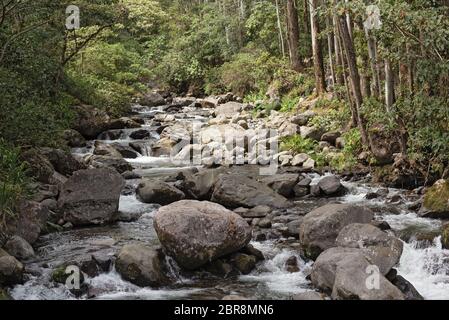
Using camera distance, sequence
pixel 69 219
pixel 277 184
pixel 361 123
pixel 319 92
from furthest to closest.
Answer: pixel 319 92 → pixel 361 123 → pixel 277 184 → pixel 69 219

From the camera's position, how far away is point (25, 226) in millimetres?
10586

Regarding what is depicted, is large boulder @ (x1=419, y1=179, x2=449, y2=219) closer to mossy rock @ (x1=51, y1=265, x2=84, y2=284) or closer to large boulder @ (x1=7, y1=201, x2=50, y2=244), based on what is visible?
mossy rock @ (x1=51, y1=265, x2=84, y2=284)

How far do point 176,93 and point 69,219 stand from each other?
977 inches

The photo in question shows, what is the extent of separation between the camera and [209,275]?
917 cm

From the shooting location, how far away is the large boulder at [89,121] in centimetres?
2178

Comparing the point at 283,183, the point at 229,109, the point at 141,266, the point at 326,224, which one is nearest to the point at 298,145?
the point at 283,183

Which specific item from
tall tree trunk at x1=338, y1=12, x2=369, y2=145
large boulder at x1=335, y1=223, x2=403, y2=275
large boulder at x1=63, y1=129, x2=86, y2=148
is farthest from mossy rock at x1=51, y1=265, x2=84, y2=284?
large boulder at x1=63, y1=129, x2=86, y2=148

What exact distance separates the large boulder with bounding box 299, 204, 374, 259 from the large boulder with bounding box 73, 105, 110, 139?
13.7m

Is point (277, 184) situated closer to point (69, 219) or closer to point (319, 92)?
point (69, 219)

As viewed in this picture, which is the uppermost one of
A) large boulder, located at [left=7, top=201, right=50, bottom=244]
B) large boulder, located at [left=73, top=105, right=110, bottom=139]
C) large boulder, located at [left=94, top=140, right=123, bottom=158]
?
large boulder, located at [left=73, top=105, right=110, bottom=139]

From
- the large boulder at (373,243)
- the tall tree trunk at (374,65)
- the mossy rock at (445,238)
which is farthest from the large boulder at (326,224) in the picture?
the tall tree trunk at (374,65)

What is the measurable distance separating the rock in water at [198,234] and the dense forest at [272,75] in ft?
9.70

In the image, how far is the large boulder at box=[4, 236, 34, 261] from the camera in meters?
9.67

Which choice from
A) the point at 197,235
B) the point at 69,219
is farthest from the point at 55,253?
the point at 197,235
